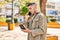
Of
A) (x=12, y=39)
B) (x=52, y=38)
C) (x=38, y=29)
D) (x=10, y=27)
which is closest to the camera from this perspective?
(x=38, y=29)

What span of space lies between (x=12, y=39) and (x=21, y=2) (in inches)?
150

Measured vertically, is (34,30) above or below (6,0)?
below

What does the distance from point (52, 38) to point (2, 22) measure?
24.9ft

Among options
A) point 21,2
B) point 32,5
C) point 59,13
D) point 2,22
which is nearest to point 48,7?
point 59,13

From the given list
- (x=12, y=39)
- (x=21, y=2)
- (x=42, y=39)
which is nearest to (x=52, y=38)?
(x=12, y=39)

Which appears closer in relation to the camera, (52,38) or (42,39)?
(42,39)

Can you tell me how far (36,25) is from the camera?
7.66ft

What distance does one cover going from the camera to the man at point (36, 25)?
2.32m

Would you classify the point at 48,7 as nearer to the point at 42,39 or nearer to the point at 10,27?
the point at 10,27

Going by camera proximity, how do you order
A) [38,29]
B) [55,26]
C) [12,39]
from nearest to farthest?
[38,29], [12,39], [55,26]

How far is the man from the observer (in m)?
2.32

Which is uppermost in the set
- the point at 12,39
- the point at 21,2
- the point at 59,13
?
the point at 21,2

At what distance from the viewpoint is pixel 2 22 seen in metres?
12.8

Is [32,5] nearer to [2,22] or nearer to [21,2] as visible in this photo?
[21,2]
